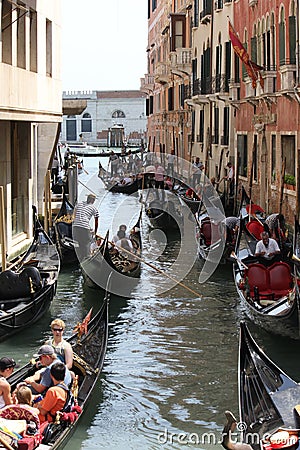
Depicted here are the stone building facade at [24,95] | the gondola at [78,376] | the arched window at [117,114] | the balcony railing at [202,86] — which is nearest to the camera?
the gondola at [78,376]

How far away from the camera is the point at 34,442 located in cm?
361

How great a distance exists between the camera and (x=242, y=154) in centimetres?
1219

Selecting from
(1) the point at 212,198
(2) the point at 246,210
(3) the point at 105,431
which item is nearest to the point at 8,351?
(3) the point at 105,431

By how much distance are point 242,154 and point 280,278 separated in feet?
19.8

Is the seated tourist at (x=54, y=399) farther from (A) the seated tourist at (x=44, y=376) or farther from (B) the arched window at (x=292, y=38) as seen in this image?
(B) the arched window at (x=292, y=38)

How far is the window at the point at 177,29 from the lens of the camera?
61.6 ft

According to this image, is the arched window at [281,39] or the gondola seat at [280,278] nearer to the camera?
the gondola seat at [280,278]

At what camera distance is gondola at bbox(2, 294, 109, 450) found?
12.5ft

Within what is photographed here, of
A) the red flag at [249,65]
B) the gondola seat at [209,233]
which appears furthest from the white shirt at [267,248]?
the red flag at [249,65]

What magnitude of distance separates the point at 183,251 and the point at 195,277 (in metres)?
1.77

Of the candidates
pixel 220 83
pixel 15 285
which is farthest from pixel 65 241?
pixel 220 83

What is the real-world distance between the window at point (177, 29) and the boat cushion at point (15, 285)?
43.7 feet

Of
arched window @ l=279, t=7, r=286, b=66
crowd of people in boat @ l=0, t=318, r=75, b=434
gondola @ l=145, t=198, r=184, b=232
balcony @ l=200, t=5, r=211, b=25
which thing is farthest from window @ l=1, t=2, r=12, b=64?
balcony @ l=200, t=5, r=211, b=25

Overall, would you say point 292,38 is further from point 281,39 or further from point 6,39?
point 6,39
